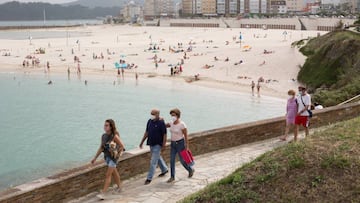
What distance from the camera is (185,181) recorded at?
8188 mm

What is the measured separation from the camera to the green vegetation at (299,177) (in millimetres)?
5738

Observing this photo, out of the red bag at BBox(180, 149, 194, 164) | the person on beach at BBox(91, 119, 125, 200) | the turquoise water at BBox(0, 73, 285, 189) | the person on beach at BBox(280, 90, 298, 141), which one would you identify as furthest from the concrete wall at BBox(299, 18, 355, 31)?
the person on beach at BBox(91, 119, 125, 200)

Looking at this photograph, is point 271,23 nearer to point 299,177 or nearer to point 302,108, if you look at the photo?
point 302,108

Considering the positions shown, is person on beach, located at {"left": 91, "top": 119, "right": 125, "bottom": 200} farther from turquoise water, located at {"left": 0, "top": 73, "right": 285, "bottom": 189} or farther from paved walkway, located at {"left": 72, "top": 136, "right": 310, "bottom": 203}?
turquoise water, located at {"left": 0, "top": 73, "right": 285, "bottom": 189}

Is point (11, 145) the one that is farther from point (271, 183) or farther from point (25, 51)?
point (25, 51)

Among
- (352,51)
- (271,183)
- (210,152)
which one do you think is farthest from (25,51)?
(271,183)

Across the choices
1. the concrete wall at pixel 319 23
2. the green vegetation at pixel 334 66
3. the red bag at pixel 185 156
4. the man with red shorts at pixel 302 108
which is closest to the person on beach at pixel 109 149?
the red bag at pixel 185 156

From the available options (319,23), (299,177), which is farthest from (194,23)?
(299,177)

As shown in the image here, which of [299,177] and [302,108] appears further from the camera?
[302,108]

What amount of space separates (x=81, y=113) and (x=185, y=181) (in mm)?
18180

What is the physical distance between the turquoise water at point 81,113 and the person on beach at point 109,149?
6.23 metres

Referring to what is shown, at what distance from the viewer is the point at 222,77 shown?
1471 inches

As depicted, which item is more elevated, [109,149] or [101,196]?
[109,149]

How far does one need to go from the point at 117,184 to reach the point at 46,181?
114 cm
